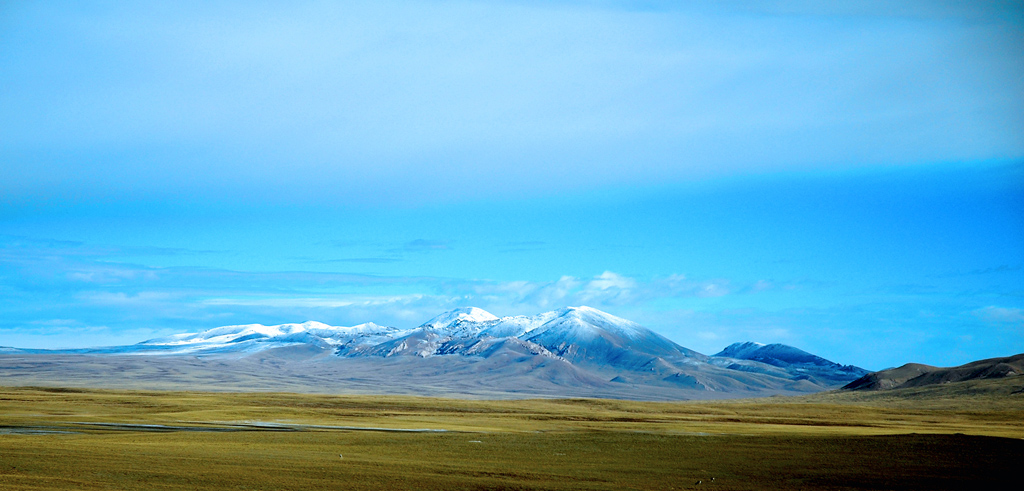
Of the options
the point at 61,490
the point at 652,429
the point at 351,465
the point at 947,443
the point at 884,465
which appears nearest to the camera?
the point at 61,490

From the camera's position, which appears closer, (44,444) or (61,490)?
(61,490)

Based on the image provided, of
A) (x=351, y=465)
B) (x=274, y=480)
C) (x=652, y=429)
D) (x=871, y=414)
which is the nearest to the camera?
(x=274, y=480)

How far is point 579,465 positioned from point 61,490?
2466cm

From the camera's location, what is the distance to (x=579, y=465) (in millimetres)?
45406

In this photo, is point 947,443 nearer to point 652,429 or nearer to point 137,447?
point 652,429

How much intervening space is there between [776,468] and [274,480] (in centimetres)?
2596

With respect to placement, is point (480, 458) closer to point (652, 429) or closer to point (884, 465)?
point (884, 465)

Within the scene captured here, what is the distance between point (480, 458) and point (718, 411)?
69.3 m

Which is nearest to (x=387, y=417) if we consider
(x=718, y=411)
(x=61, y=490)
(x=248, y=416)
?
(x=248, y=416)

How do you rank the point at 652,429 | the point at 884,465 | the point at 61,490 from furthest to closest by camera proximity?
the point at 652,429, the point at 884,465, the point at 61,490

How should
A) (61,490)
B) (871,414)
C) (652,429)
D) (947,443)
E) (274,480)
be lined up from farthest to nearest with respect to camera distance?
(871,414), (652,429), (947,443), (274,480), (61,490)

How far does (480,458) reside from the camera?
154ft

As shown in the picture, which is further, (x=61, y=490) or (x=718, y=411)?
(x=718, y=411)

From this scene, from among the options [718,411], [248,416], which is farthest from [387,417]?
[718,411]
